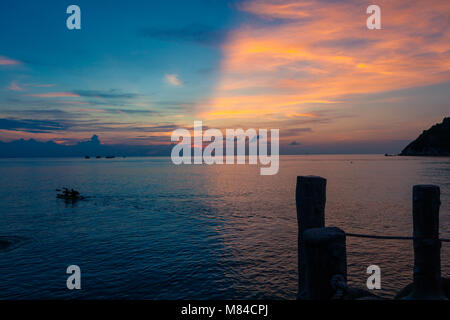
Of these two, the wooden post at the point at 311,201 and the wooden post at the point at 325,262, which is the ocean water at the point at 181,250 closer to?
the wooden post at the point at 311,201

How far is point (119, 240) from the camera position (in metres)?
20.6

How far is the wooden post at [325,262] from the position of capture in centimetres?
503

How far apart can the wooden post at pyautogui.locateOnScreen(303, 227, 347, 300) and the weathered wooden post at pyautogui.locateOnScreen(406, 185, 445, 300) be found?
6.19 feet

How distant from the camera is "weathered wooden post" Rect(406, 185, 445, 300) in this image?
5.62m

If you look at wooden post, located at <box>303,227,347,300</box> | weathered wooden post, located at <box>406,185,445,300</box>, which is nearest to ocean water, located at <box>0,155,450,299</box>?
weathered wooden post, located at <box>406,185,445,300</box>

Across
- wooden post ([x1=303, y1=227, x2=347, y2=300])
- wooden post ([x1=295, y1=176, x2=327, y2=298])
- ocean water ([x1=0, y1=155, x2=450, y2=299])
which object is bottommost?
ocean water ([x1=0, y1=155, x2=450, y2=299])

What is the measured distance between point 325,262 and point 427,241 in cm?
234

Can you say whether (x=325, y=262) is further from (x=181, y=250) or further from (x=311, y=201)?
(x=181, y=250)

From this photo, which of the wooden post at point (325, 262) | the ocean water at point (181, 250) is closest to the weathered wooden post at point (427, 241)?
the wooden post at point (325, 262)

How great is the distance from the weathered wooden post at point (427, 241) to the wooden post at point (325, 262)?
189cm

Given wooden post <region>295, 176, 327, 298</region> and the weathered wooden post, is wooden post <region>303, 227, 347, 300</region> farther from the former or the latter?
the weathered wooden post

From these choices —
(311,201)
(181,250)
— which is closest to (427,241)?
(311,201)
